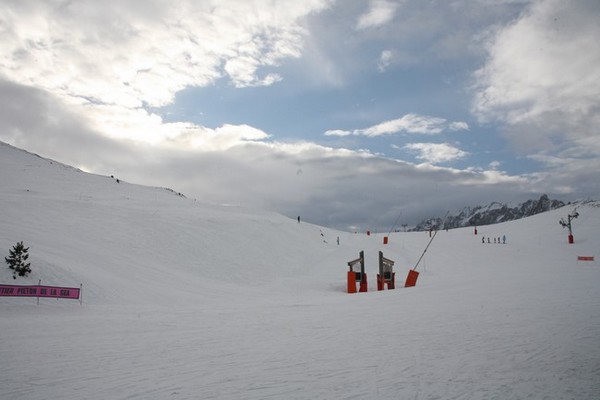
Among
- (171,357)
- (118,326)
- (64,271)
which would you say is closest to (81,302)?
(64,271)

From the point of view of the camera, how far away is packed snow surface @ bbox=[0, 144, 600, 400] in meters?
6.66

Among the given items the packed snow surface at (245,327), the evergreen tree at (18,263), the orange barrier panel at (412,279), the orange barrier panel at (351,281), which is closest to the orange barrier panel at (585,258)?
the packed snow surface at (245,327)

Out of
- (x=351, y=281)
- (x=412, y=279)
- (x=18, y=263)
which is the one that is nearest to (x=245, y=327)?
(x=18, y=263)

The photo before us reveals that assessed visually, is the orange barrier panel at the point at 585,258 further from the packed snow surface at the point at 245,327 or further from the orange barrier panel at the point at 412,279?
the orange barrier panel at the point at 412,279

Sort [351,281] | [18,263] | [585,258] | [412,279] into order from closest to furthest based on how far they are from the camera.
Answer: [18,263] → [412,279] → [351,281] → [585,258]

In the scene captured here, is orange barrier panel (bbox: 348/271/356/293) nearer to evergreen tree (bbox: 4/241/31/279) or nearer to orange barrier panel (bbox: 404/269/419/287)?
orange barrier panel (bbox: 404/269/419/287)

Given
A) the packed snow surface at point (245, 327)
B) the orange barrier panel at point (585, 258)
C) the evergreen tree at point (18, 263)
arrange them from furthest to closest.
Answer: the orange barrier panel at point (585, 258) < the evergreen tree at point (18, 263) < the packed snow surface at point (245, 327)

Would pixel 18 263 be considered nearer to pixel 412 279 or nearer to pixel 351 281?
pixel 351 281

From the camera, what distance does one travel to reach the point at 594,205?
6128 cm

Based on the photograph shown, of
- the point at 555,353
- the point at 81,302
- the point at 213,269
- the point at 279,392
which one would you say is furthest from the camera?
the point at 213,269

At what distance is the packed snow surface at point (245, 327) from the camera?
21.9ft

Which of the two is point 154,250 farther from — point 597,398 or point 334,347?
point 597,398

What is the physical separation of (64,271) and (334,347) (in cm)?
1409

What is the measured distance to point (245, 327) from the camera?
12.3 metres
